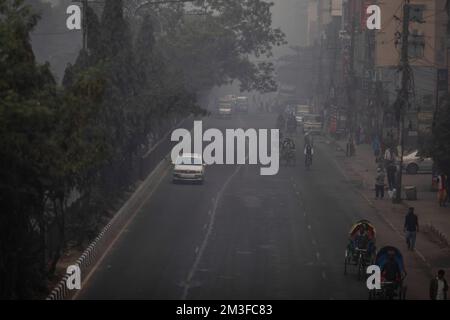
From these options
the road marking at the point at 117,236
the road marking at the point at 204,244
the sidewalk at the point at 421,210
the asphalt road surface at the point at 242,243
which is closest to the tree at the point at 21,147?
the road marking at the point at 117,236

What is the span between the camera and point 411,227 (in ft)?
132

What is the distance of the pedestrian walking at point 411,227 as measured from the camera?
4003 cm

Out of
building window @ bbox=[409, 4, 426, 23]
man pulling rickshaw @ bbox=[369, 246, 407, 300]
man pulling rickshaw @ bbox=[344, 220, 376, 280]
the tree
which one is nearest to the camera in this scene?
the tree

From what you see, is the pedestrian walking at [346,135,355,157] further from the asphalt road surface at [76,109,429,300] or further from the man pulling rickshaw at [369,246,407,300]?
the man pulling rickshaw at [369,246,407,300]

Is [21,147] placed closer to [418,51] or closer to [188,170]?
[188,170]


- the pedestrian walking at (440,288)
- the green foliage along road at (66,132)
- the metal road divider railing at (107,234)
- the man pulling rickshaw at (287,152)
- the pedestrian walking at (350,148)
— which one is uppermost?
the green foliage along road at (66,132)

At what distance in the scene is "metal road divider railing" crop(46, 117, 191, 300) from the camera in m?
30.7

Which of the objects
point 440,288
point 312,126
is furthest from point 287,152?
point 440,288

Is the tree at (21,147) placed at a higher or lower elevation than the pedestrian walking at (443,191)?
higher

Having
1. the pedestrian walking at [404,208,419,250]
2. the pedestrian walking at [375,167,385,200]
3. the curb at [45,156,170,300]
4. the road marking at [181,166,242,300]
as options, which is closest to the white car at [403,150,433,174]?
the road marking at [181,166,242,300]

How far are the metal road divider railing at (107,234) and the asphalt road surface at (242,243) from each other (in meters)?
0.41

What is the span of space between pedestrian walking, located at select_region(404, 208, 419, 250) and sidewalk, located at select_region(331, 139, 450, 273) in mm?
396

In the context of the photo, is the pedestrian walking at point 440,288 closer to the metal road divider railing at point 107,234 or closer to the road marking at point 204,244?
the road marking at point 204,244
